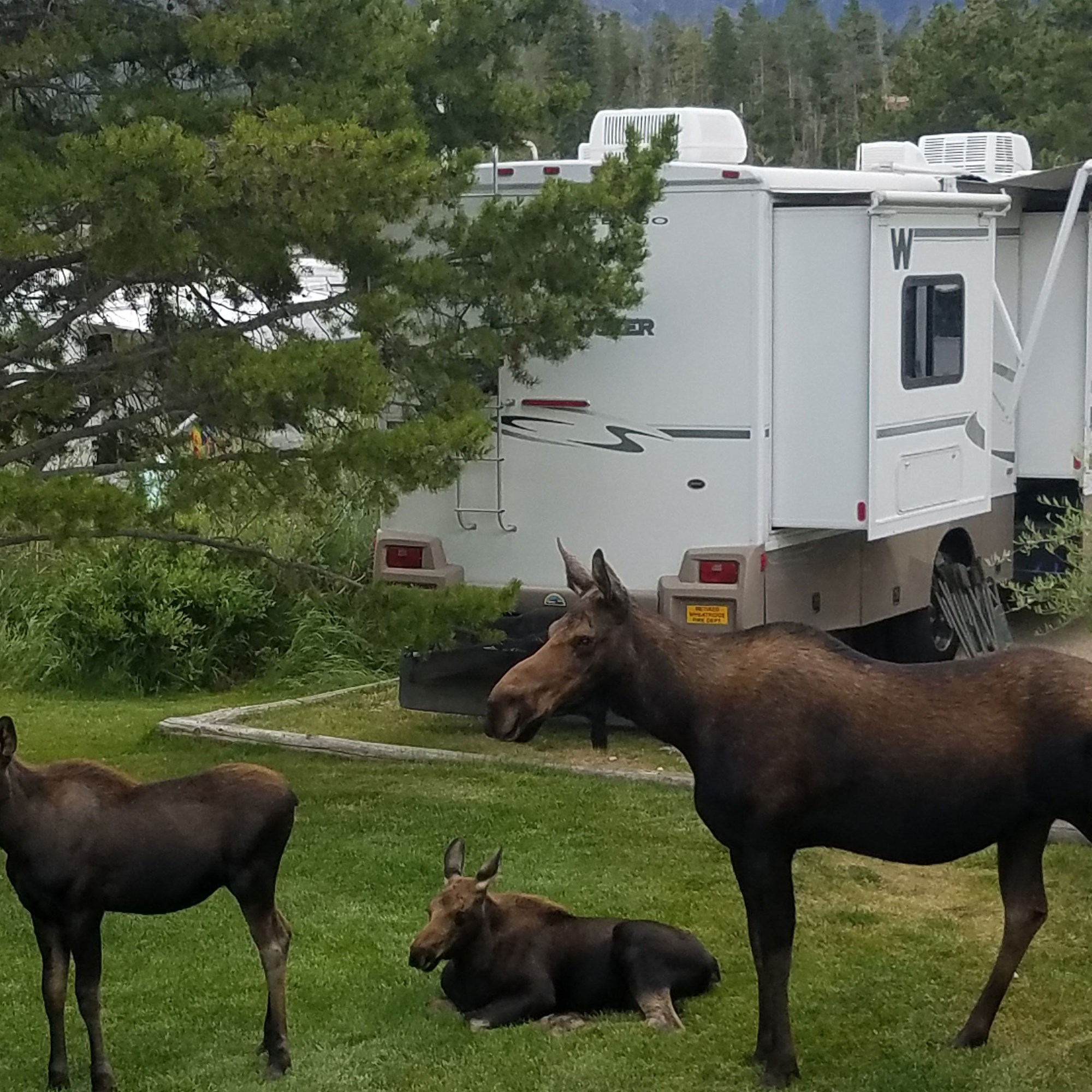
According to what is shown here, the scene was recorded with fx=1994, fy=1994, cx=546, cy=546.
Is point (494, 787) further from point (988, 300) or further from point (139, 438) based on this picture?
point (988, 300)

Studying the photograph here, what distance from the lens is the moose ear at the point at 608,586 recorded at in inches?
229

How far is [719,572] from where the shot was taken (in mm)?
10211

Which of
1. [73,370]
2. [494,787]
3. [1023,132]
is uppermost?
[1023,132]

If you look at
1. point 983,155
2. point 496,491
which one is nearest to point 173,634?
point 496,491

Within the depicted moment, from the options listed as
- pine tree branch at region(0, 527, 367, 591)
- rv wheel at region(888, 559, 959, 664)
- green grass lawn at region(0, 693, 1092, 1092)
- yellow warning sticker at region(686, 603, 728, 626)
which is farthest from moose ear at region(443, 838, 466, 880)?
rv wheel at region(888, 559, 959, 664)

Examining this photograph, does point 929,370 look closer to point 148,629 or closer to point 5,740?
point 148,629

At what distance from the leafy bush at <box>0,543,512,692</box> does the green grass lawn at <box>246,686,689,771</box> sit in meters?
0.96

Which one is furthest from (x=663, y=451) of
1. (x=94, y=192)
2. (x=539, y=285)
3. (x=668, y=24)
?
(x=668, y=24)

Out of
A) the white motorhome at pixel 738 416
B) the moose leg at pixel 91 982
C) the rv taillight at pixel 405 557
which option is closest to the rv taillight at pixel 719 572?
the white motorhome at pixel 738 416

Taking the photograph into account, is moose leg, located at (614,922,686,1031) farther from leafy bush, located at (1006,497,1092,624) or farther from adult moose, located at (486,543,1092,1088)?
leafy bush, located at (1006,497,1092,624)

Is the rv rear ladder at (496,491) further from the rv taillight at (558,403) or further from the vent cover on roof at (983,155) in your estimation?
the vent cover on roof at (983,155)

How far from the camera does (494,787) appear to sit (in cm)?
1005

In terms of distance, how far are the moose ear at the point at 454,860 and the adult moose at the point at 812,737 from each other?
2.65ft

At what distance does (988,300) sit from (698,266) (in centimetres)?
262
